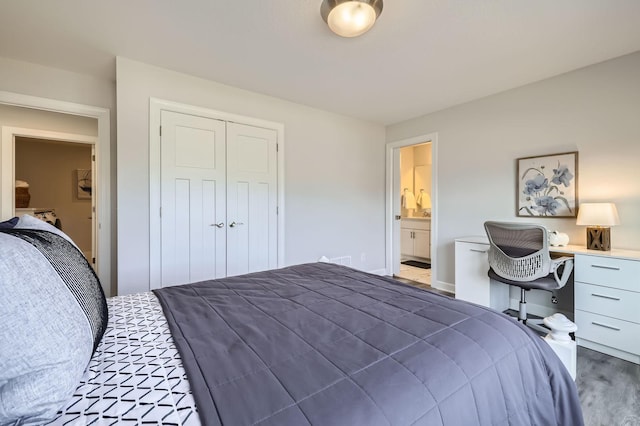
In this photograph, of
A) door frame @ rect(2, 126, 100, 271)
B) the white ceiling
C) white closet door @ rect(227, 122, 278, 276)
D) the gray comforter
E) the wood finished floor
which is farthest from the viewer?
white closet door @ rect(227, 122, 278, 276)

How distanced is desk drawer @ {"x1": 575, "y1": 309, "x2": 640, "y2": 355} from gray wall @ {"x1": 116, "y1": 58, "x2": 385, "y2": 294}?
8.24 feet

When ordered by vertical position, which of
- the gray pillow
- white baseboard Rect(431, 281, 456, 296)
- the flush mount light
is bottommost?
white baseboard Rect(431, 281, 456, 296)

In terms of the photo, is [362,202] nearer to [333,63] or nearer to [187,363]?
[333,63]

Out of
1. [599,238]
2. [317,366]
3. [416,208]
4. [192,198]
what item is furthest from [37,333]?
[416,208]

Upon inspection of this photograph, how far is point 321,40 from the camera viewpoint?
2203mm

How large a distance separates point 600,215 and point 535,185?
72 centimetres

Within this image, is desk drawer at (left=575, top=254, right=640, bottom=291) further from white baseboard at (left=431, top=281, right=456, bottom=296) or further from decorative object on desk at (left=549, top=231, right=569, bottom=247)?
white baseboard at (left=431, top=281, right=456, bottom=296)

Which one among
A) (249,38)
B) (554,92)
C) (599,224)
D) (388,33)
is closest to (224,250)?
(249,38)

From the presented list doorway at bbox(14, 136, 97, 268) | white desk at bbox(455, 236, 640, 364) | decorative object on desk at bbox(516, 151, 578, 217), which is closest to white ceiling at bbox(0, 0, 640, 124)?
decorative object on desk at bbox(516, 151, 578, 217)

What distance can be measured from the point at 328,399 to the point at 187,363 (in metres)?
0.44

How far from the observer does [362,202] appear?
169 inches

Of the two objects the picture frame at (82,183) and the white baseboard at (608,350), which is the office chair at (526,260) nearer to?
the white baseboard at (608,350)

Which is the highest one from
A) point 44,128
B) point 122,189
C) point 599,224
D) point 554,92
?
point 554,92

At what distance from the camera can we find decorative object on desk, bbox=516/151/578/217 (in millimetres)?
2730
